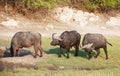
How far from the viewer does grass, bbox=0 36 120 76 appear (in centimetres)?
1645

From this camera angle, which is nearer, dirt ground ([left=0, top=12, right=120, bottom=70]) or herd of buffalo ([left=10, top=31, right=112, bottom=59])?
herd of buffalo ([left=10, top=31, right=112, bottom=59])

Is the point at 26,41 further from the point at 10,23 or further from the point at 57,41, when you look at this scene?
the point at 10,23

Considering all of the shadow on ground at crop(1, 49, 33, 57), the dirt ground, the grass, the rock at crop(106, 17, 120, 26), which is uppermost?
the grass

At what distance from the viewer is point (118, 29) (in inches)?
1352

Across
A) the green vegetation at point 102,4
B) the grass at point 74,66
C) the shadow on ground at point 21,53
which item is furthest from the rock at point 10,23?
the green vegetation at point 102,4

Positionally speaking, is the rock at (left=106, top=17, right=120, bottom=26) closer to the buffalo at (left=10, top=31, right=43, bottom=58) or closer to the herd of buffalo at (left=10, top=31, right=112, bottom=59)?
the herd of buffalo at (left=10, top=31, right=112, bottom=59)

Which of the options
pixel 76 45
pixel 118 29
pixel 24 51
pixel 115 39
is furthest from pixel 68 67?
pixel 118 29

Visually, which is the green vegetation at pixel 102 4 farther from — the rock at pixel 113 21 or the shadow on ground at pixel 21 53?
the shadow on ground at pixel 21 53

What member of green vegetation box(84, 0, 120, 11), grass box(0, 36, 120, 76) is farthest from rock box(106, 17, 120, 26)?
grass box(0, 36, 120, 76)

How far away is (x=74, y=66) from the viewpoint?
19.6 meters

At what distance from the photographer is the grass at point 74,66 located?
16.4 meters

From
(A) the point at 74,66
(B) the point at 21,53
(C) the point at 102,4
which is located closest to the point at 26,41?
(B) the point at 21,53

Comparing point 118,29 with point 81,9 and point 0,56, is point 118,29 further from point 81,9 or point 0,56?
point 0,56

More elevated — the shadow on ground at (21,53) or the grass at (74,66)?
the grass at (74,66)
